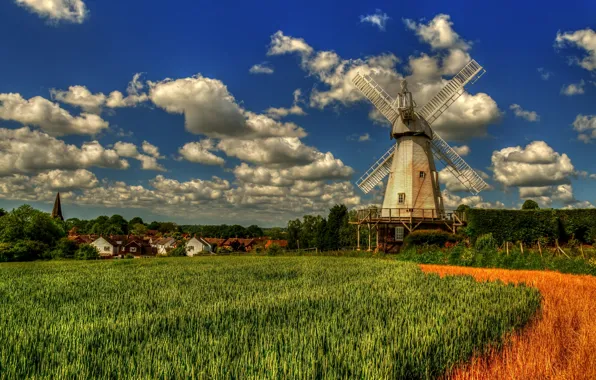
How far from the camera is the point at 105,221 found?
508ft

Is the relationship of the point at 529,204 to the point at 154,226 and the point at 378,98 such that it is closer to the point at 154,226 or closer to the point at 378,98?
the point at 378,98

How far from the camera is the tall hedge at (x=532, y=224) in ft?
107

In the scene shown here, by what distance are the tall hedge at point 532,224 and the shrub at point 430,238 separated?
11.2ft

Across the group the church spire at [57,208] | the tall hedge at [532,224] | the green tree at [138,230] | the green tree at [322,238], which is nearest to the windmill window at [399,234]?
the tall hedge at [532,224]

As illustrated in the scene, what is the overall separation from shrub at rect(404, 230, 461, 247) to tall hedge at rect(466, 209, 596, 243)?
3428 mm

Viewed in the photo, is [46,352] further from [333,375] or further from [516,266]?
[516,266]

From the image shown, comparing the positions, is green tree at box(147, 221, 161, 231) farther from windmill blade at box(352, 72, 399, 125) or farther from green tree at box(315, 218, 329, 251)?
windmill blade at box(352, 72, 399, 125)

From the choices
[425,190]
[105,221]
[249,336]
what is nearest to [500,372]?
[249,336]

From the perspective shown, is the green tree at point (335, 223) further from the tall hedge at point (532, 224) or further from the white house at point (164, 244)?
the white house at point (164, 244)

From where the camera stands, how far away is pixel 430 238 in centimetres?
3123

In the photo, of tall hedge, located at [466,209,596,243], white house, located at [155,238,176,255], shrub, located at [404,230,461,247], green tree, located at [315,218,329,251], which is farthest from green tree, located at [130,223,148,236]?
tall hedge, located at [466,209,596,243]

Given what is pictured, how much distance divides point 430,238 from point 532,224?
30.8ft

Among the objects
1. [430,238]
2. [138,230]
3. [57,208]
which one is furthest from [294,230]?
[57,208]

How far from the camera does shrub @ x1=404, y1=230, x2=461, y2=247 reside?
31281mm
